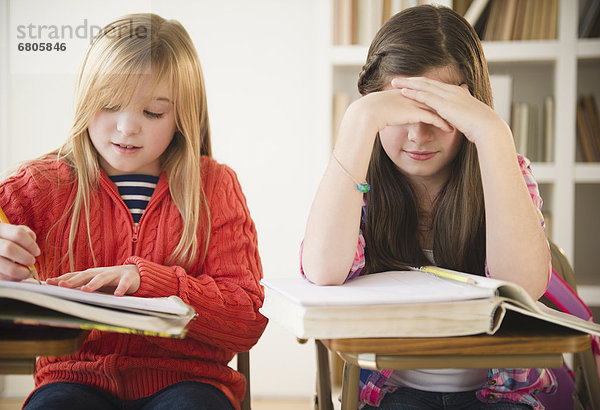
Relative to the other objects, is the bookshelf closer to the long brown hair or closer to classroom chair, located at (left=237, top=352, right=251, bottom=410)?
the long brown hair

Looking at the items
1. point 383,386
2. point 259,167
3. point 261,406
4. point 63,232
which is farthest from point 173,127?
point 261,406

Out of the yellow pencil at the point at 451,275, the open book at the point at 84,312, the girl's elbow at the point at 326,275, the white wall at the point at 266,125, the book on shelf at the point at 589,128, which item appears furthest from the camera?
the white wall at the point at 266,125

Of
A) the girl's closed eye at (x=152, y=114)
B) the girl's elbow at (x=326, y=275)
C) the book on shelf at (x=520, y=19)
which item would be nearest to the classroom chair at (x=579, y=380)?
the girl's elbow at (x=326, y=275)

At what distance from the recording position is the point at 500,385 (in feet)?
3.08

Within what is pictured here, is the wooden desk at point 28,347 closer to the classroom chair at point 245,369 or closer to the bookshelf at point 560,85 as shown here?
the classroom chair at point 245,369

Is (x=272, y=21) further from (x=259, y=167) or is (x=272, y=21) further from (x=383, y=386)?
(x=383, y=386)

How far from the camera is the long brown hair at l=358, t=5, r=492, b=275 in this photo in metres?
1.01

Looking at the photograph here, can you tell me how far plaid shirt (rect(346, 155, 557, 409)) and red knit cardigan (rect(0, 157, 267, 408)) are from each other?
0.22m

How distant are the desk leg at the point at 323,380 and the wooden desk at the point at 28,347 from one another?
41 centimetres

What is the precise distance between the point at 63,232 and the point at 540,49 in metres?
1.70

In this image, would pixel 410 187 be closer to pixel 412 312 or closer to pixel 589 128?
pixel 412 312

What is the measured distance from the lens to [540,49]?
79.7 inches

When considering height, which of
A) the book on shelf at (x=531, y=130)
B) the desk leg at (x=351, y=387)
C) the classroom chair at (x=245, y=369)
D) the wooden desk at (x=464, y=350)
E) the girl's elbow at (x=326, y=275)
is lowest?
the classroom chair at (x=245, y=369)

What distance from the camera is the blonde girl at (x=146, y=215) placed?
0.99m
